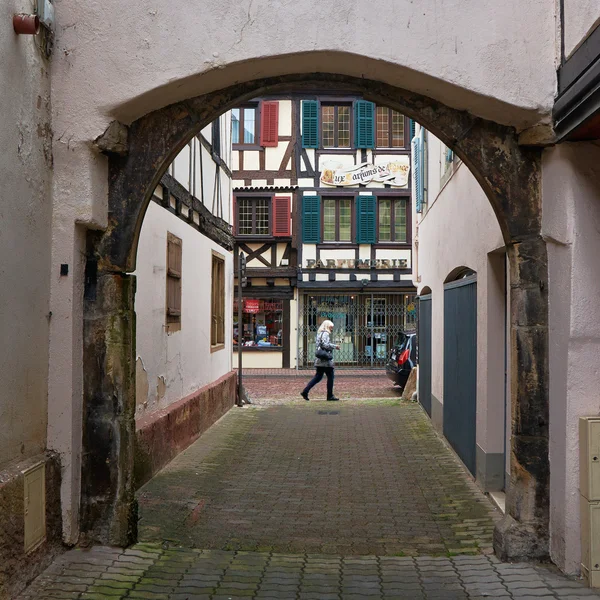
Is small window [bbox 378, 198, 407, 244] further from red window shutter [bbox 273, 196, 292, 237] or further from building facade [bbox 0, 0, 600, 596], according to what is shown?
building facade [bbox 0, 0, 600, 596]

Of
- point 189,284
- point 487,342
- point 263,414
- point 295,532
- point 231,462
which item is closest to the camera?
point 295,532

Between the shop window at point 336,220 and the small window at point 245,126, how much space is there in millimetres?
2975

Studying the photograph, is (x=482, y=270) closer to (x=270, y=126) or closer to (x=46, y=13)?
(x=46, y=13)

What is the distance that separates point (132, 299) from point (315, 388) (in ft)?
43.7

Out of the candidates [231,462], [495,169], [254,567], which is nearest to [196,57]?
[495,169]

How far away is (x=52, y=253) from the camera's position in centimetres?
487

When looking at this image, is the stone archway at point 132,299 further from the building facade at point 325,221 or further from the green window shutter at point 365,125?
the green window shutter at point 365,125

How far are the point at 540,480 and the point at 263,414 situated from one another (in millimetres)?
8297

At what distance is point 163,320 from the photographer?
8398 mm

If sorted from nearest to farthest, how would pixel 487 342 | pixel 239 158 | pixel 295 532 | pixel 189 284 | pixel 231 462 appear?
1. pixel 295 532
2. pixel 487 342
3. pixel 231 462
4. pixel 189 284
5. pixel 239 158

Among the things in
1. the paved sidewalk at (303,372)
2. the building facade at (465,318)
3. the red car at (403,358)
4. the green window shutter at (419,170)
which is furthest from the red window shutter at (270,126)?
the building facade at (465,318)

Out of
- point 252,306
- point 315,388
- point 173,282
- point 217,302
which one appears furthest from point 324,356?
point 252,306

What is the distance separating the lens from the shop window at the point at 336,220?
78.0ft

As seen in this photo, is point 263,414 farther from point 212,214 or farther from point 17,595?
point 17,595
